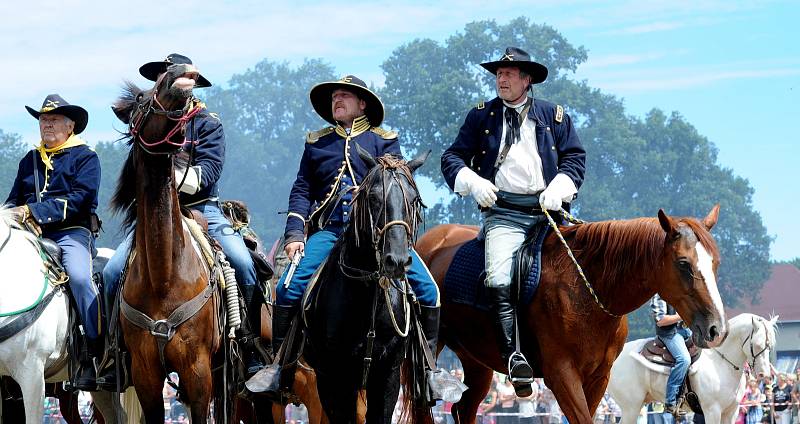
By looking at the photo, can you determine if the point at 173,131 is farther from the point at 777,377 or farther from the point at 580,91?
the point at 580,91

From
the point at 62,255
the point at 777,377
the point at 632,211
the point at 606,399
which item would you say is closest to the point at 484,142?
the point at 62,255

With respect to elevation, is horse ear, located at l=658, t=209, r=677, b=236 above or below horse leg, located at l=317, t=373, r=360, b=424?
above

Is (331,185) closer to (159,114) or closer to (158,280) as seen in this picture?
(158,280)

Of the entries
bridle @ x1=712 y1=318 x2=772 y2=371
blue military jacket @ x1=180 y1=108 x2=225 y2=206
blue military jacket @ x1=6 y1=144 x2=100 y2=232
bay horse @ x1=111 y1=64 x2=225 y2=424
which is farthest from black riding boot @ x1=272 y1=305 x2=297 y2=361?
bridle @ x1=712 y1=318 x2=772 y2=371

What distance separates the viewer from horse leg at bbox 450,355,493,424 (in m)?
12.3

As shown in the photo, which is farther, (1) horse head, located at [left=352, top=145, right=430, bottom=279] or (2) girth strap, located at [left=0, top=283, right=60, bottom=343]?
(2) girth strap, located at [left=0, top=283, right=60, bottom=343]

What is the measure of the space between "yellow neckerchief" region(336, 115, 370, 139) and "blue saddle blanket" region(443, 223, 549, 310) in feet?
5.65

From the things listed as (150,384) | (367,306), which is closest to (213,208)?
(150,384)

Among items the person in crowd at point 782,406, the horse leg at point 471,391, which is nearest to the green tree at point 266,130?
the person in crowd at point 782,406

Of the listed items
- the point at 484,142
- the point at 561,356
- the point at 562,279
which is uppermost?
the point at 484,142

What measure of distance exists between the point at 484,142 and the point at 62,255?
424 cm

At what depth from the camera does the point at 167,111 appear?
30.0 ft

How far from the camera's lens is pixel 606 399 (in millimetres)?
31359

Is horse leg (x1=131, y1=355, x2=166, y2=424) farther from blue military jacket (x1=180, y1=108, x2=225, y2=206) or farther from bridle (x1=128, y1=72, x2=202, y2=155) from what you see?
blue military jacket (x1=180, y1=108, x2=225, y2=206)
